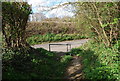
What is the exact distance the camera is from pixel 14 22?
870cm

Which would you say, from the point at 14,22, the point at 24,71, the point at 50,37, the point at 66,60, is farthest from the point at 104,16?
the point at 50,37

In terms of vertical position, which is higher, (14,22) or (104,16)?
(104,16)

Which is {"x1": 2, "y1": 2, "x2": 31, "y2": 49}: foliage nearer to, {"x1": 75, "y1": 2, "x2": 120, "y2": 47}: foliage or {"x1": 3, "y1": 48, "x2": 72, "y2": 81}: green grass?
{"x1": 3, "y1": 48, "x2": 72, "y2": 81}: green grass

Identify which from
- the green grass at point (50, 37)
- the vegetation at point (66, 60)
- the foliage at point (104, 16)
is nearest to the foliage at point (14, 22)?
the vegetation at point (66, 60)

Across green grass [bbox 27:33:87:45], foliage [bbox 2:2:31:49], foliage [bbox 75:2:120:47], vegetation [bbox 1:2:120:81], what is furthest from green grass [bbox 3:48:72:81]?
green grass [bbox 27:33:87:45]

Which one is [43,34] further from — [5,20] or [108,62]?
[108,62]

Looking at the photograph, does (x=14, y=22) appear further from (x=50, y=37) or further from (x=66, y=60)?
(x=50, y=37)

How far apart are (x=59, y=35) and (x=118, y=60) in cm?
1967

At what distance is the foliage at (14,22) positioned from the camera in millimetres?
7858

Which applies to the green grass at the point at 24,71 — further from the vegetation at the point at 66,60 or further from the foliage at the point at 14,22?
the foliage at the point at 14,22

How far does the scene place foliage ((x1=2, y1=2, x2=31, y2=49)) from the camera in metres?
7.86

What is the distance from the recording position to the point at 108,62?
20.8ft

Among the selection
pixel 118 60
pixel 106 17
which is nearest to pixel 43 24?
pixel 106 17

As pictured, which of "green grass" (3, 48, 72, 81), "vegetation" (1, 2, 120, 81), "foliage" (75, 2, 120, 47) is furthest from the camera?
"foliage" (75, 2, 120, 47)
